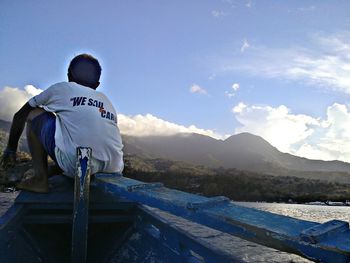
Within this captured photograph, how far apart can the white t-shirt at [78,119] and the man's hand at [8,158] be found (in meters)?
1.04

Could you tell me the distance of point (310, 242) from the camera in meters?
1.87

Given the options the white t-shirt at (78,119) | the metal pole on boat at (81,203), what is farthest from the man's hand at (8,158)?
the metal pole on boat at (81,203)

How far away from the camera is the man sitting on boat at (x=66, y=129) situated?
473 cm

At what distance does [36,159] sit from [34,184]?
0.51m

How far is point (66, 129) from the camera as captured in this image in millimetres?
4770

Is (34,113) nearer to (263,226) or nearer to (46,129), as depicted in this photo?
(46,129)

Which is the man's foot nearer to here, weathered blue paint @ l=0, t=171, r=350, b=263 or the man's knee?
weathered blue paint @ l=0, t=171, r=350, b=263

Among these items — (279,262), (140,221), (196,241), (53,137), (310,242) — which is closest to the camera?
(310,242)

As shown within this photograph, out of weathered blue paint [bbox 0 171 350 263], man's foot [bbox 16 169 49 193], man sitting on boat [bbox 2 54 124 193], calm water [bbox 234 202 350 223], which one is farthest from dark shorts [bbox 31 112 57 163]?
calm water [bbox 234 202 350 223]

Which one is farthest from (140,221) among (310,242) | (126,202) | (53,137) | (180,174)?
(180,174)

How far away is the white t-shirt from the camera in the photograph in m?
4.71

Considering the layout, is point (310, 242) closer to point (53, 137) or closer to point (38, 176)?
point (53, 137)

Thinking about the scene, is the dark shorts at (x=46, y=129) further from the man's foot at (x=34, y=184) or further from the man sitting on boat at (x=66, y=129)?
the man's foot at (x=34, y=184)

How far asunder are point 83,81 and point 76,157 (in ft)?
5.37
